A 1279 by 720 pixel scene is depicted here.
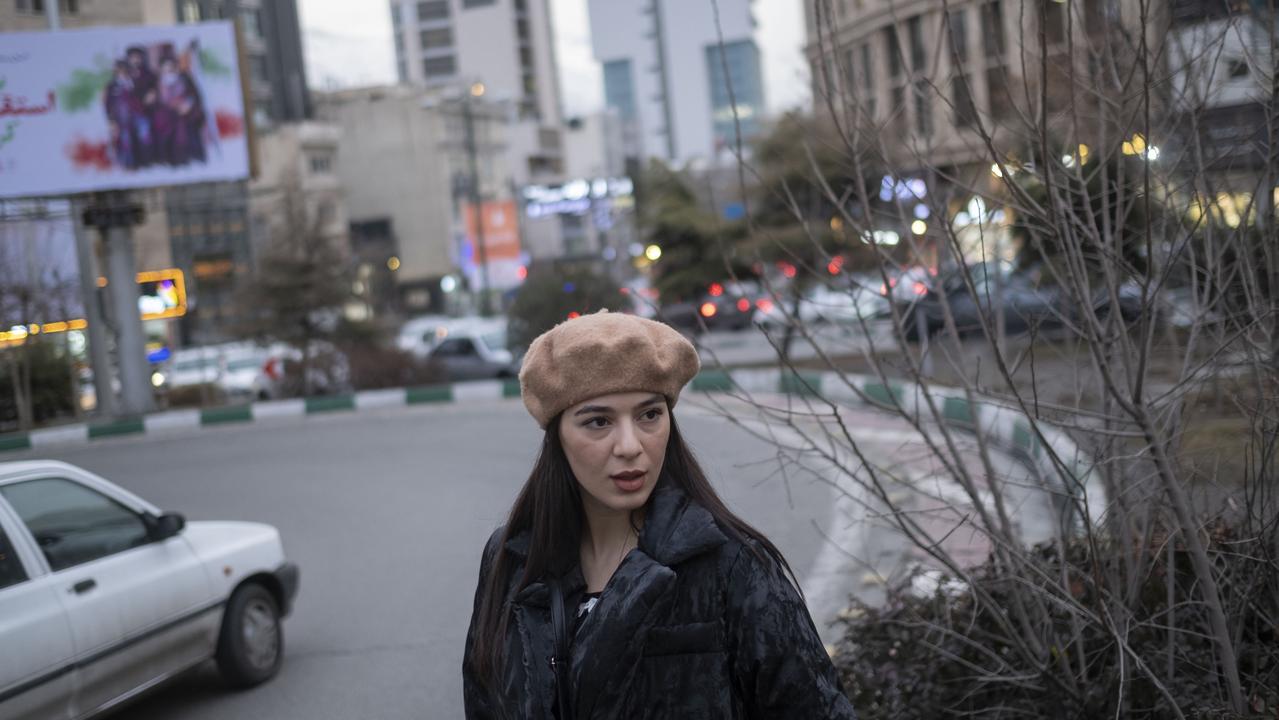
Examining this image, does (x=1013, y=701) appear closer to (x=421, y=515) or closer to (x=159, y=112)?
(x=421, y=515)

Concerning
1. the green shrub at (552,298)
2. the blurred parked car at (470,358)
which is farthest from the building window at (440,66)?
the green shrub at (552,298)

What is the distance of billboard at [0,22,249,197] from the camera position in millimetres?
24203

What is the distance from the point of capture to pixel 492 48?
4700 inches

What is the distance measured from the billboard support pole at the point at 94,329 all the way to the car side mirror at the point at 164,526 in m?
20.5

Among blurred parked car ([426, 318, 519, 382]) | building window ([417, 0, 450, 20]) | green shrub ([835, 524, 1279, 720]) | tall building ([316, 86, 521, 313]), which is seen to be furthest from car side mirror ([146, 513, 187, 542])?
building window ([417, 0, 450, 20])

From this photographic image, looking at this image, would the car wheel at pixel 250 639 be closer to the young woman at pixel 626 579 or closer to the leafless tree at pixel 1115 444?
the leafless tree at pixel 1115 444

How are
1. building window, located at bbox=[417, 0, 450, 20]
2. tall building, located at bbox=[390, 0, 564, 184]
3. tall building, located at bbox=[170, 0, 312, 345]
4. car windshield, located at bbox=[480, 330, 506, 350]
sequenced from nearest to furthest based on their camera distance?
car windshield, located at bbox=[480, 330, 506, 350], tall building, located at bbox=[170, 0, 312, 345], tall building, located at bbox=[390, 0, 564, 184], building window, located at bbox=[417, 0, 450, 20]

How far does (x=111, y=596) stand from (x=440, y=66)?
122 meters

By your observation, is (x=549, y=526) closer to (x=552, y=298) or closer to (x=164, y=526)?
(x=164, y=526)

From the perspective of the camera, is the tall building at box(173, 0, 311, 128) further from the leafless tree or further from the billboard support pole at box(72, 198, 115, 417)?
the leafless tree

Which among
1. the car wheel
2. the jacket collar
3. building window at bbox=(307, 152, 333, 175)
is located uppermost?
building window at bbox=(307, 152, 333, 175)

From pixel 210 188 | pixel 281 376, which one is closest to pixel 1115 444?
pixel 281 376

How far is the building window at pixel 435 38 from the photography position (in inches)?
4811

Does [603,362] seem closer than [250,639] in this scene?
Yes
